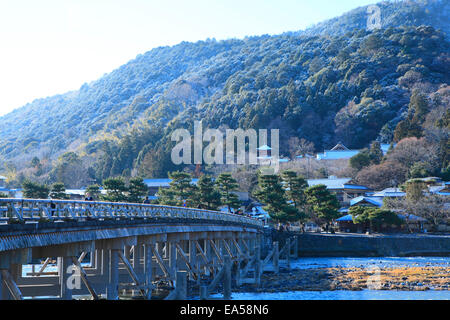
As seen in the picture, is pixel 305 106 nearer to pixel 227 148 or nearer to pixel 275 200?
pixel 227 148

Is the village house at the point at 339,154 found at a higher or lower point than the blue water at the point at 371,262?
higher

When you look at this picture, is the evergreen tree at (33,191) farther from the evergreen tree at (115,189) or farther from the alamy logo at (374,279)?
the alamy logo at (374,279)

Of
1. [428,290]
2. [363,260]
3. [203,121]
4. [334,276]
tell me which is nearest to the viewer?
[428,290]

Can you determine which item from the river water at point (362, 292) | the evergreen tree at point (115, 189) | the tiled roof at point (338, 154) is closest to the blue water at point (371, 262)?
the river water at point (362, 292)

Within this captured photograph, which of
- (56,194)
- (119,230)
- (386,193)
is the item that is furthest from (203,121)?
(119,230)

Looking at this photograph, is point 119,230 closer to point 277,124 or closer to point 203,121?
point 277,124

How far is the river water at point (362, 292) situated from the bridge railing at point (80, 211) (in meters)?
5.44

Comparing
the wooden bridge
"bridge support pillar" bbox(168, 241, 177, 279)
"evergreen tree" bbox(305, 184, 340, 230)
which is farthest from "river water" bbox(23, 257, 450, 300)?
"evergreen tree" bbox(305, 184, 340, 230)

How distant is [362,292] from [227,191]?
2989cm

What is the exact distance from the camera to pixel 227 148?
321ft

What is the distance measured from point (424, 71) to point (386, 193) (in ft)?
198

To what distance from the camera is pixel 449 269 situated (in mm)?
41688

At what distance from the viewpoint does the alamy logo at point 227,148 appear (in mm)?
94375

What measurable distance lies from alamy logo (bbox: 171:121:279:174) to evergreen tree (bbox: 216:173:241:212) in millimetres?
25646
